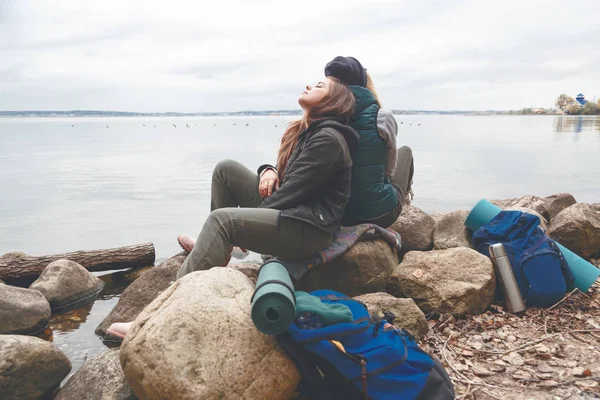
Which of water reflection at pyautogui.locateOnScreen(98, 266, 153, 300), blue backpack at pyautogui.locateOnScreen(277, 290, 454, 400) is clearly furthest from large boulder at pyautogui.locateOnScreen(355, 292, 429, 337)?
water reflection at pyautogui.locateOnScreen(98, 266, 153, 300)

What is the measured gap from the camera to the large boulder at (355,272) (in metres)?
5.30

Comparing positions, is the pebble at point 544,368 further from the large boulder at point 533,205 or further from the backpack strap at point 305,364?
the large boulder at point 533,205

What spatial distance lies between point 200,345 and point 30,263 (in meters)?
5.32

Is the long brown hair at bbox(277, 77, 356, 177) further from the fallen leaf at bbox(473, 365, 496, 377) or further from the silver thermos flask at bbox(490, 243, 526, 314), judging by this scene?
the fallen leaf at bbox(473, 365, 496, 377)

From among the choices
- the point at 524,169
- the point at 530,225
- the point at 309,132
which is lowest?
the point at 524,169

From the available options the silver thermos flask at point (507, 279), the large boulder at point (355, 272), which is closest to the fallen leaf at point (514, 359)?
the silver thermos flask at point (507, 279)

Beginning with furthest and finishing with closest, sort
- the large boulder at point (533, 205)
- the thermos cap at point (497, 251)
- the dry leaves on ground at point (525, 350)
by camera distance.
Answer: the large boulder at point (533, 205), the thermos cap at point (497, 251), the dry leaves on ground at point (525, 350)

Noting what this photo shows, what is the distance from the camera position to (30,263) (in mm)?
7773

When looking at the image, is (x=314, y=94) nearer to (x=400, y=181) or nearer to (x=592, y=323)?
(x=400, y=181)

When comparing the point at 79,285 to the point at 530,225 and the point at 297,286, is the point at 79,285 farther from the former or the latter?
the point at 530,225

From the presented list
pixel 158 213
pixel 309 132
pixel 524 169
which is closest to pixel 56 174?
pixel 158 213

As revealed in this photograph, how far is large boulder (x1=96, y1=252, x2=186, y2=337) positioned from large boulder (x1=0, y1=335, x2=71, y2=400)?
1.26 m

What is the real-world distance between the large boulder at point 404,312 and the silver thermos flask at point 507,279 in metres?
1.03

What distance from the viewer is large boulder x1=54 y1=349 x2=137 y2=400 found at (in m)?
4.11
